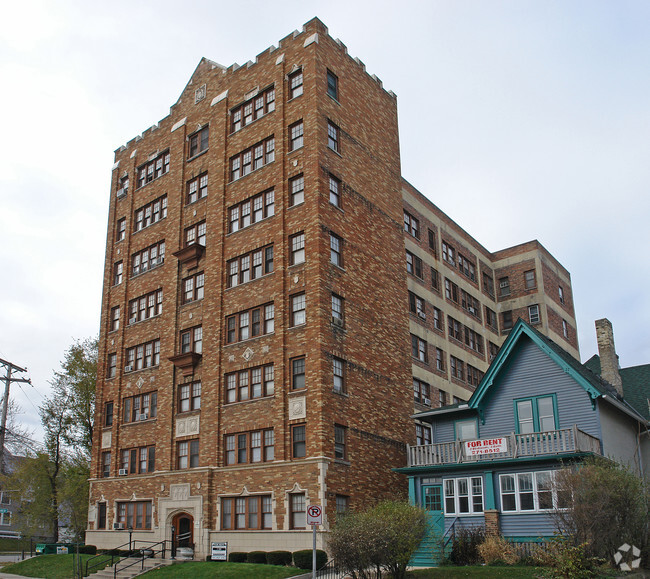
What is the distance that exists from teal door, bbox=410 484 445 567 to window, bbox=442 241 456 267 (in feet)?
75.3

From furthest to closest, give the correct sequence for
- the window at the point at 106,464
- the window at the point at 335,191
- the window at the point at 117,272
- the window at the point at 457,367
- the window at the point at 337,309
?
the window at the point at 117,272 < the window at the point at 457,367 < the window at the point at 106,464 < the window at the point at 335,191 < the window at the point at 337,309

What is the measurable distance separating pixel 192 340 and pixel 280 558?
Result: 47.8 ft

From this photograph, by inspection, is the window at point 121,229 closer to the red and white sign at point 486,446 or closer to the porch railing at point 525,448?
the porch railing at point 525,448

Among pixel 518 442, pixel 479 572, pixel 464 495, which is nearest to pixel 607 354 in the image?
pixel 518 442

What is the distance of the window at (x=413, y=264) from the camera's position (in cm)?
4697

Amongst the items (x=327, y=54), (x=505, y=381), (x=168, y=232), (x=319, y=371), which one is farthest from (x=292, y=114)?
(x=505, y=381)

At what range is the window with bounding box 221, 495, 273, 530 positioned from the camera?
34188 millimetres

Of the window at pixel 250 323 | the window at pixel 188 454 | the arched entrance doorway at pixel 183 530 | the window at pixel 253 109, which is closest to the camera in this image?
the window at pixel 250 323

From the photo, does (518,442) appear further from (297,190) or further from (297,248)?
(297,190)

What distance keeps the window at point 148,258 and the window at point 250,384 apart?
38.9ft

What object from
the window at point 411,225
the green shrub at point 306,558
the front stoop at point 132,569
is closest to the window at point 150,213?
the window at point 411,225

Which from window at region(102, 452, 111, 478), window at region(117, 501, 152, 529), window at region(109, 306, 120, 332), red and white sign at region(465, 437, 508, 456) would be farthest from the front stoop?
window at region(109, 306, 120, 332)

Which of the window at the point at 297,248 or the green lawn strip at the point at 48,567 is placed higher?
the window at the point at 297,248

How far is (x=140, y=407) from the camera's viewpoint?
44.4 metres
